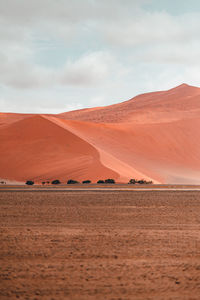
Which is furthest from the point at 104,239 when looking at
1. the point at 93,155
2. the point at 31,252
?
the point at 93,155

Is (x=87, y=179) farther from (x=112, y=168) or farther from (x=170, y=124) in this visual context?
(x=170, y=124)

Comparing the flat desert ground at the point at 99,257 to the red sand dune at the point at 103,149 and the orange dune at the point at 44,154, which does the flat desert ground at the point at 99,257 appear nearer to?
the red sand dune at the point at 103,149

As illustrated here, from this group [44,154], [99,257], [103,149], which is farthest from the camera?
[103,149]

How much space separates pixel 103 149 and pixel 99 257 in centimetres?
5499

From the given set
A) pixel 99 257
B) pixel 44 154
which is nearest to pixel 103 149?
pixel 44 154

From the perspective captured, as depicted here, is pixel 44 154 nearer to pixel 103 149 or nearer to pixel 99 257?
pixel 103 149

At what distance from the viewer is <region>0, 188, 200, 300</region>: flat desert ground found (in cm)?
616

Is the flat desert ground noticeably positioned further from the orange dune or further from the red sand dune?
the orange dune

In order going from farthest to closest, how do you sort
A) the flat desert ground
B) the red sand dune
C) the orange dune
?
the red sand dune < the orange dune < the flat desert ground

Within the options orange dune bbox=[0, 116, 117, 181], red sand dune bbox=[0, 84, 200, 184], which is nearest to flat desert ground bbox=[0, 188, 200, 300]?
red sand dune bbox=[0, 84, 200, 184]

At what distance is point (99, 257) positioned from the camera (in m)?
8.23

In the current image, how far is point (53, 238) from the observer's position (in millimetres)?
10430

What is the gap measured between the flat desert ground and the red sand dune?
34.2 m

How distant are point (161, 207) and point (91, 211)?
335 centimetres
